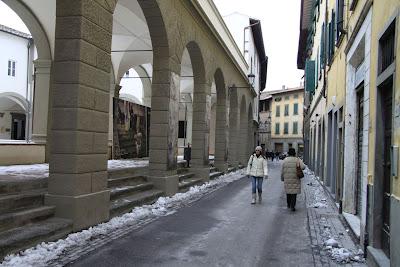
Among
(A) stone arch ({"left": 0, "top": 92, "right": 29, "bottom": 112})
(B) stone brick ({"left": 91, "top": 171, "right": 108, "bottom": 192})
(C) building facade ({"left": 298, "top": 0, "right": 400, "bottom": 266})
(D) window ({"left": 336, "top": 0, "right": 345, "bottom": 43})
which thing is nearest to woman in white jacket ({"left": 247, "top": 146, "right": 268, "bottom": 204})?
(C) building facade ({"left": 298, "top": 0, "right": 400, "bottom": 266})

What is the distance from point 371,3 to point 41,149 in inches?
400

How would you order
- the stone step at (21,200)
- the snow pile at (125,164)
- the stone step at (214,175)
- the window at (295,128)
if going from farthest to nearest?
the window at (295,128) → the stone step at (214,175) → the snow pile at (125,164) → the stone step at (21,200)

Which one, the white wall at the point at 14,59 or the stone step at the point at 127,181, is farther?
the white wall at the point at 14,59

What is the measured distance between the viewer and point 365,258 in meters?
6.54

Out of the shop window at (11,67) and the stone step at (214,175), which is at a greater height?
the shop window at (11,67)

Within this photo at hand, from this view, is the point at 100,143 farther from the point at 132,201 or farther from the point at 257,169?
the point at 257,169

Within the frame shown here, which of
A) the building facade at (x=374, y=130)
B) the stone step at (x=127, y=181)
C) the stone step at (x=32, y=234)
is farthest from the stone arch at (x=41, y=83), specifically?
the building facade at (x=374, y=130)

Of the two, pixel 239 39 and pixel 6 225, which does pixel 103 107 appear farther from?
pixel 239 39

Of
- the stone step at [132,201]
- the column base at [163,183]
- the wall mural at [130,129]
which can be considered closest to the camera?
the stone step at [132,201]

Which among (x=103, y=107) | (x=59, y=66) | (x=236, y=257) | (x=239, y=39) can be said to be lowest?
(x=236, y=257)

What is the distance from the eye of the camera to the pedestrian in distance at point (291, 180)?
37.3ft

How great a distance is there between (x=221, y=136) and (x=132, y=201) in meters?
12.1

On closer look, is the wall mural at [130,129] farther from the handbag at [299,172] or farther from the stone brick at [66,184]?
the stone brick at [66,184]

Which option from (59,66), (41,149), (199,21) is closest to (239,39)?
(199,21)
